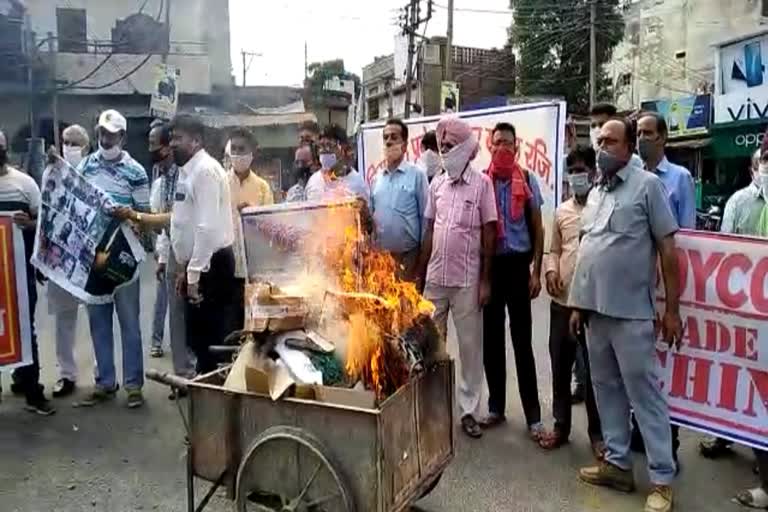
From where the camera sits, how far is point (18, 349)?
5094 millimetres

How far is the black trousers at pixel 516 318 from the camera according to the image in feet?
15.7

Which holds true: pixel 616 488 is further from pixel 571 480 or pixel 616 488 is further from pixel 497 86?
pixel 497 86

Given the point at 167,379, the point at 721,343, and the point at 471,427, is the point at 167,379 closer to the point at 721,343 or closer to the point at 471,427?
the point at 471,427

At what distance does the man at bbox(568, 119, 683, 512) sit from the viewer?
359 centimetres

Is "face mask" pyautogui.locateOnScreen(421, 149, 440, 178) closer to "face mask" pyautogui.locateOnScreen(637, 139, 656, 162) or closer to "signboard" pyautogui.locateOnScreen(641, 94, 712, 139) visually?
"face mask" pyautogui.locateOnScreen(637, 139, 656, 162)

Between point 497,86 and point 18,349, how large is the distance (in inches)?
1239

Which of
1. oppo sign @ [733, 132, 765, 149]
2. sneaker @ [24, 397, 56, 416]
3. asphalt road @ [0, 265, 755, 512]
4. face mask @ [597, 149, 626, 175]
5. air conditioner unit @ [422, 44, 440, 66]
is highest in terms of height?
air conditioner unit @ [422, 44, 440, 66]

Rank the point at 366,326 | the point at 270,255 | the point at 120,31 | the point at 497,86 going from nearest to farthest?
the point at 366,326, the point at 270,255, the point at 120,31, the point at 497,86

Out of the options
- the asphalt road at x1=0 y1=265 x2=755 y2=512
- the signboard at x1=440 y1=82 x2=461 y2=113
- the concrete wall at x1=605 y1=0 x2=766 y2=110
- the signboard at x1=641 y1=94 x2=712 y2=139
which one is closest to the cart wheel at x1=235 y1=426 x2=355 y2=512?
the asphalt road at x1=0 y1=265 x2=755 y2=512

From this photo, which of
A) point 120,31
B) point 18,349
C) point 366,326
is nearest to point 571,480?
point 366,326

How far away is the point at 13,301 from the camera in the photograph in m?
5.11

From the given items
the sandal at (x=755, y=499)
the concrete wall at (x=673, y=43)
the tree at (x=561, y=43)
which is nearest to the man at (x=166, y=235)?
the sandal at (x=755, y=499)

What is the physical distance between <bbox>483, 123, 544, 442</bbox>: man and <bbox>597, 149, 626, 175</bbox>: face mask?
1.06 meters

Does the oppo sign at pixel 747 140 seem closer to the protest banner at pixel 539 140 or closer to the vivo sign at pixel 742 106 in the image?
the vivo sign at pixel 742 106
